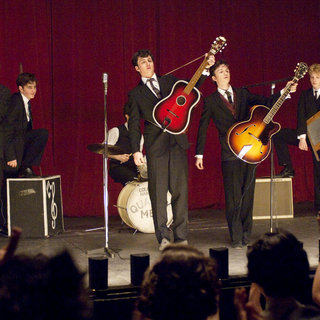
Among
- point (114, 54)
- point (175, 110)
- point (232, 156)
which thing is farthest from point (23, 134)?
point (232, 156)

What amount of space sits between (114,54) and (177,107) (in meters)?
2.95

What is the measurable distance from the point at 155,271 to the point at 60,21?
5733 mm

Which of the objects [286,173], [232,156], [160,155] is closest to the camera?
[160,155]

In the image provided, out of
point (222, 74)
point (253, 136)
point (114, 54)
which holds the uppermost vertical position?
point (114, 54)

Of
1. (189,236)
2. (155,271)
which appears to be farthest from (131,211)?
(155,271)

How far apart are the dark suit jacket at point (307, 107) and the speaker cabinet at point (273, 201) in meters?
0.86

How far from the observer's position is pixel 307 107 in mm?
5938

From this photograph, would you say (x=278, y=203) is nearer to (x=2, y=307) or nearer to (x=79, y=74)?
(x=79, y=74)

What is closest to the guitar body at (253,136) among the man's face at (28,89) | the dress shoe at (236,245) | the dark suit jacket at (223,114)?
the dark suit jacket at (223,114)

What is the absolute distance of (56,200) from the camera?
19.0ft

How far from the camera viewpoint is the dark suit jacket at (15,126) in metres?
5.55

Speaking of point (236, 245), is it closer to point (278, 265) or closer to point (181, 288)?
point (278, 265)

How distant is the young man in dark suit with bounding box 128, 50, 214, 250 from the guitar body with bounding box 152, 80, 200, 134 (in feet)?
0.26

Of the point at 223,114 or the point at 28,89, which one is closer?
the point at 223,114
